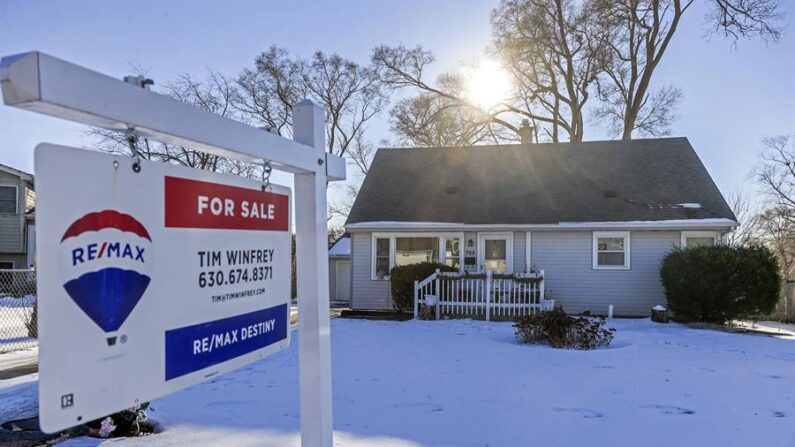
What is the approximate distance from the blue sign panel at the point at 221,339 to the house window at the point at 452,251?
1374cm

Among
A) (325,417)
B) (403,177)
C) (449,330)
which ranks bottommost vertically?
(449,330)

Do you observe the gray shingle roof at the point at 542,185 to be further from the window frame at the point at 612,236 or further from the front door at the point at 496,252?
the front door at the point at 496,252

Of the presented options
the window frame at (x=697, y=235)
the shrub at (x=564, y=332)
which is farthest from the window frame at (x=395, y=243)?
the shrub at (x=564, y=332)

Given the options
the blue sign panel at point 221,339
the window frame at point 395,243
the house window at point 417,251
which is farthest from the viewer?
the house window at point 417,251

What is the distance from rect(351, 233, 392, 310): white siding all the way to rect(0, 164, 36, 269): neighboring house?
1481 centimetres

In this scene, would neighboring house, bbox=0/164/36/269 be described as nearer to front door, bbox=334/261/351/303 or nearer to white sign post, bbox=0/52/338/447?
front door, bbox=334/261/351/303

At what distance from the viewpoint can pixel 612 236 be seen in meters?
15.1

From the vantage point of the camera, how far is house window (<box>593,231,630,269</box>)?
15.0m

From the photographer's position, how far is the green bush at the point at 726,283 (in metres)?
12.7

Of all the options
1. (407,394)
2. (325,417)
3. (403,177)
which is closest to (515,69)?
(403,177)

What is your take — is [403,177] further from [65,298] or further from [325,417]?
[65,298]

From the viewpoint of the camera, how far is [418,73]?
29.0 m

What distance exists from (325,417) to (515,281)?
11.5 metres

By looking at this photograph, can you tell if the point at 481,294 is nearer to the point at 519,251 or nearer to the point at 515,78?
the point at 519,251
